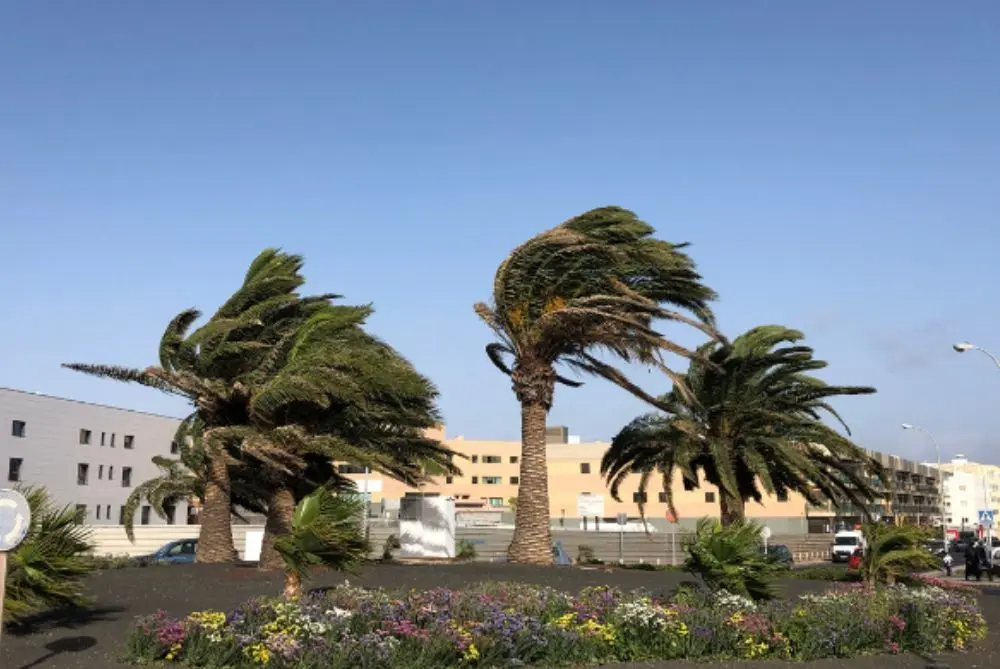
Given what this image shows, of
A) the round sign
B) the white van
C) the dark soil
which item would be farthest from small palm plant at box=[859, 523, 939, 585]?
the white van

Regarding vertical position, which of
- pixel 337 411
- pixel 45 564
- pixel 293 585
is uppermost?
pixel 337 411

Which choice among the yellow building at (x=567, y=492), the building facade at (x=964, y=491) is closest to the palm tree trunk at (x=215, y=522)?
the yellow building at (x=567, y=492)

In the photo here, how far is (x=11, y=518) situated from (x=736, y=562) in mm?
9619

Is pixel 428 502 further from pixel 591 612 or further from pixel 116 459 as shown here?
pixel 116 459

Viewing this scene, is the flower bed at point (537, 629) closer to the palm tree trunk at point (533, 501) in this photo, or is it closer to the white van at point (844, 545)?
the palm tree trunk at point (533, 501)

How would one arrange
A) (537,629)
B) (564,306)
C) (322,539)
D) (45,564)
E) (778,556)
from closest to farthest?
(537,629), (45,564), (322,539), (778,556), (564,306)

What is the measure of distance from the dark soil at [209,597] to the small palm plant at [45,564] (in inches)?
16.3

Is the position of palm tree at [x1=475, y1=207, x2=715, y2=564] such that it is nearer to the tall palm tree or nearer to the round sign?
the tall palm tree

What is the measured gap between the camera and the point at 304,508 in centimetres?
1337

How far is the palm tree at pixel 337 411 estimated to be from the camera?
22422mm

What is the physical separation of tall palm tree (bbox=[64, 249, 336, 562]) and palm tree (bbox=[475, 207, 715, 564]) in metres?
5.61

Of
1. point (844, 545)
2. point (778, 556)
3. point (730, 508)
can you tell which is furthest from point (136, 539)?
point (844, 545)

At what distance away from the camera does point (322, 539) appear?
1304 cm

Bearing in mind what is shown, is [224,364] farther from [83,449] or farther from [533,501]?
[83,449]
